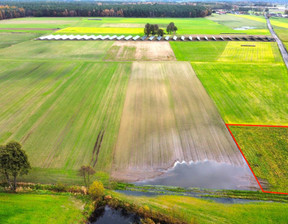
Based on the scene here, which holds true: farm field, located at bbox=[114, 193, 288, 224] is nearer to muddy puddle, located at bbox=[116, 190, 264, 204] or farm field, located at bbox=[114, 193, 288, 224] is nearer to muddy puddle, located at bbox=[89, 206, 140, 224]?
muddy puddle, located at bbox=[116, 190, 264, 204]

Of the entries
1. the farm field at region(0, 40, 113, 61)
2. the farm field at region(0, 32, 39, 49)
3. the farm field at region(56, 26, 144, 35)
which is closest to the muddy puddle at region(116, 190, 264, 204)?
the farm field at region(0, 40, 113, 61)

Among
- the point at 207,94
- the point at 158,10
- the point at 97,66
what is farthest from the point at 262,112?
the point at 158,10

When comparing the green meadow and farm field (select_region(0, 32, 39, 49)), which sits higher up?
farm field (select_region(0, 32, 39, 49))

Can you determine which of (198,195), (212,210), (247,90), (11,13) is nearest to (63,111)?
(198,195)

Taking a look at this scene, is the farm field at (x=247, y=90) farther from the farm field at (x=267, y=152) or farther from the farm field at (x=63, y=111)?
the farm field at (x=63, y=111)

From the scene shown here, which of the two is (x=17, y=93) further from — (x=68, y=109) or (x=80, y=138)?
(x=80, y=138)

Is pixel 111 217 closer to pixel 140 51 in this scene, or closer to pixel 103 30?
pixel 140 51
